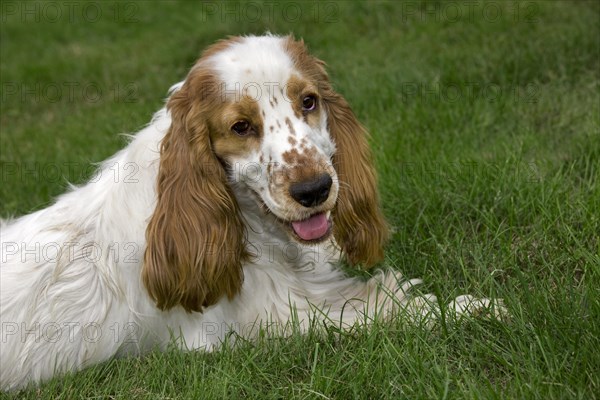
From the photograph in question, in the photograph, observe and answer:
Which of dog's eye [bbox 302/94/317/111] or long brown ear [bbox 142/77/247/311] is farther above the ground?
dog's eye [bbox 302/94/317/111]

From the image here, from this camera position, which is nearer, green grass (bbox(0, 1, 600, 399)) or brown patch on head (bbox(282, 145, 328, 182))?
green grass (bbox(0, 1, 600, 399))

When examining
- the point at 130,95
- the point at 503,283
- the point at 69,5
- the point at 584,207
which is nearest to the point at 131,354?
the point at 503,283

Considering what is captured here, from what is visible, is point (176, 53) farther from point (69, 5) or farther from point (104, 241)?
point (104, 241)

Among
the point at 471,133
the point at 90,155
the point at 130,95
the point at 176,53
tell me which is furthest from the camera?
the point at 176,53

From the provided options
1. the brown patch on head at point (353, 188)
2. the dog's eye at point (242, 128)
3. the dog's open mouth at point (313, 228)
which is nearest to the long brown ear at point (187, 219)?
the dog's eye at point (242, 128)

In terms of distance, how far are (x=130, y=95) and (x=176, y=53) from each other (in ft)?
3.57

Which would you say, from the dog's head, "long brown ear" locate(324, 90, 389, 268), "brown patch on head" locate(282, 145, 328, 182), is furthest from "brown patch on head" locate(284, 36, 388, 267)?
"brown patch on head" locate(282, 145, 328, 182)

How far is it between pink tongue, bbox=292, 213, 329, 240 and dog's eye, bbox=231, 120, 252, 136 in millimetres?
534

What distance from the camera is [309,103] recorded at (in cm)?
432

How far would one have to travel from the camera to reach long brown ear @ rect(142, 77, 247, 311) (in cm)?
423

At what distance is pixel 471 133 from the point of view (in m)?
6.45

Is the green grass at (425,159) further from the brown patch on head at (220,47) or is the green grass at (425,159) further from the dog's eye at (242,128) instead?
the brown patch on head at (220,47)

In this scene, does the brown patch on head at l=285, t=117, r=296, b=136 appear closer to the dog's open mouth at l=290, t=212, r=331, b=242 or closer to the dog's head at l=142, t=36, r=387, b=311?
the dog's head at l=142, t=36, r=387, b=311

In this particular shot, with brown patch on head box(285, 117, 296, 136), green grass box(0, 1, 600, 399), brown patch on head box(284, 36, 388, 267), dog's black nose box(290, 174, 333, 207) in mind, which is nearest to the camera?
green grass box(0, 1, 600, 399)
